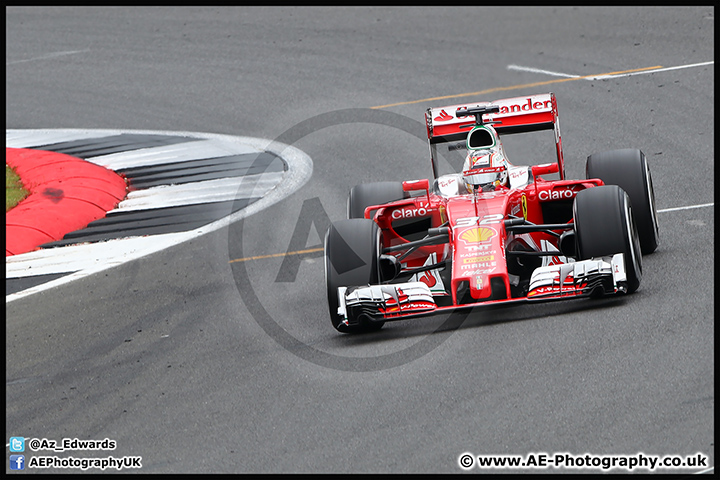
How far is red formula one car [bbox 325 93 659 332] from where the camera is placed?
794 cm

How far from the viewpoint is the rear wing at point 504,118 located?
9.79 metres

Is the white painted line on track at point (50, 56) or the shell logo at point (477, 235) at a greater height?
the white painted line on track at point (50, 56)

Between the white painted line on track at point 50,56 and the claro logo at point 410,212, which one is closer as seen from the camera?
the claro logo at point 410,212

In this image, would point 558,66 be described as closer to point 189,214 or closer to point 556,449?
point 189,214

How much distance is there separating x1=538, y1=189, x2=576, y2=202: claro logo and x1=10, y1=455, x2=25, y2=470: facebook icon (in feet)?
16.0

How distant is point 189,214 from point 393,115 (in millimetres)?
4372

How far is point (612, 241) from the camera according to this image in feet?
26.2

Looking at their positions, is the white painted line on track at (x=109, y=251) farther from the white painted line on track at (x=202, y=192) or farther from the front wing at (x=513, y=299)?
the front wing at (x=513, y=299)

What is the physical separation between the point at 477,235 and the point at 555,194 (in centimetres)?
107

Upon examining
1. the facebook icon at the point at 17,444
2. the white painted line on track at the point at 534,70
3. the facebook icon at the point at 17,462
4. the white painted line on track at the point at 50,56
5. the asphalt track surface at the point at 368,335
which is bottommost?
the facebook icon at the point at 17,462

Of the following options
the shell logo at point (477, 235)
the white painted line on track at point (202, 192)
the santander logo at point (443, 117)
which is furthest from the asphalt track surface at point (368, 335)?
the santander logo at point (443, 117)

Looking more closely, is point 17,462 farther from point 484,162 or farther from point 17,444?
point 484,162

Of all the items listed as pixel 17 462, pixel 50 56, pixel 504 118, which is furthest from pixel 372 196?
pixel 50 56
